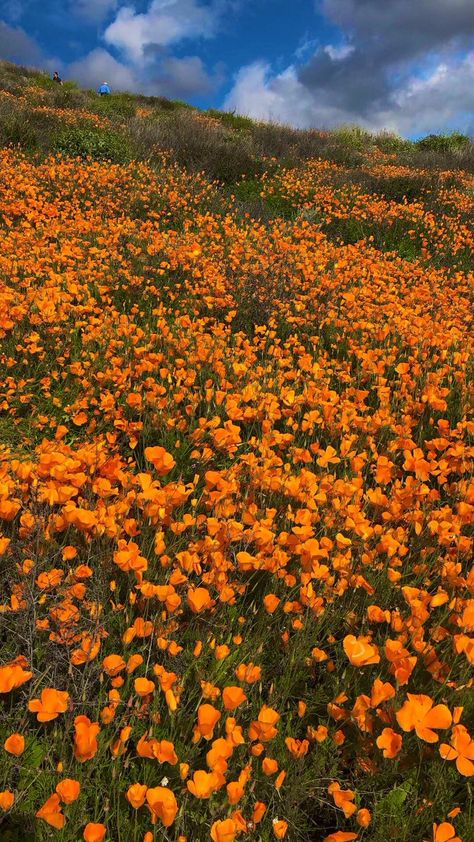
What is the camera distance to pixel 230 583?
2.27 meters

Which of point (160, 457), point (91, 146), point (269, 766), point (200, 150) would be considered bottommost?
point (269, 766)

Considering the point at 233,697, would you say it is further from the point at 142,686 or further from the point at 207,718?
the point at 142,686

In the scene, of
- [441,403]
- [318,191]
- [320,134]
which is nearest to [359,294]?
[441,403]

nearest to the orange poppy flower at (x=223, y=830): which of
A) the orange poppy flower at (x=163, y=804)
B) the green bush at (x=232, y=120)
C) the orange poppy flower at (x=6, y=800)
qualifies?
the orange poppy flower at (x=163, y=804)

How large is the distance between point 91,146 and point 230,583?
1302cm

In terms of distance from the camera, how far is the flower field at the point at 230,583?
5.11 feet

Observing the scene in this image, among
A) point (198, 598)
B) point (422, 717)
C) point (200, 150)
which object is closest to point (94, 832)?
point (198, 598)

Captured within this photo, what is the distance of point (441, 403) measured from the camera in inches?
147

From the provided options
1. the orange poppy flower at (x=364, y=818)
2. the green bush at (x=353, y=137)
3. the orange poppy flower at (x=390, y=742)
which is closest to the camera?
the orange poppy flower at (x=364, y=818)

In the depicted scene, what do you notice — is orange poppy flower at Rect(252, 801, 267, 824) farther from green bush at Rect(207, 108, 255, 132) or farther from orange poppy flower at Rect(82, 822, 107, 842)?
green bush at Rect(207, 108, 255, 132)

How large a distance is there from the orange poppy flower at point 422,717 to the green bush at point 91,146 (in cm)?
1304

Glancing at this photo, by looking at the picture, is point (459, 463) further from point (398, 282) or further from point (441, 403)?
point (398, 282)

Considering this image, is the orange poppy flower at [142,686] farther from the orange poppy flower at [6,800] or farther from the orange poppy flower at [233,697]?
the orange poppy flower at [6,800]

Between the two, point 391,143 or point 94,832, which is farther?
point 391,143
